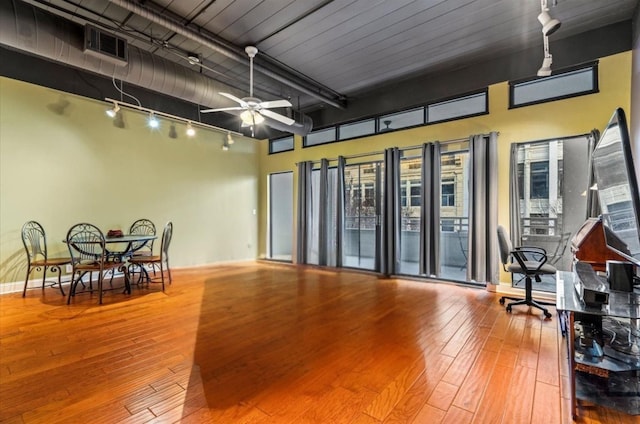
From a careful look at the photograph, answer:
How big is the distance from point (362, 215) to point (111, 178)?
4606 mm

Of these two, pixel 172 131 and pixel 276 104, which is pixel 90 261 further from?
pixel 276 104

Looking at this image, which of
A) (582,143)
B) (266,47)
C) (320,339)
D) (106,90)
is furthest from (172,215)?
(582,143)

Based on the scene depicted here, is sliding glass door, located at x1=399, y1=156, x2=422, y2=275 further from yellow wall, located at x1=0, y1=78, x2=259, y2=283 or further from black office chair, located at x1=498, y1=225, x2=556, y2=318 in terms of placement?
yellow wall, located at x1=0, y1=78, x2=259, y2=283

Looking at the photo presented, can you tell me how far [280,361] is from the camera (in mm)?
2287

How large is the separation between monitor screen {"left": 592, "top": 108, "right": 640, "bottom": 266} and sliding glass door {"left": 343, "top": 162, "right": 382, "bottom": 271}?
3.34 meters

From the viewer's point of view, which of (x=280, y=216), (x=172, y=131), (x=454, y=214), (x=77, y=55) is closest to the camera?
(x=77, y=55)

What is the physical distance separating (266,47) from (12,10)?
2.45 meters

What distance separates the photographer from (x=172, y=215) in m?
5.86

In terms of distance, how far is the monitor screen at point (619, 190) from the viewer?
190cm

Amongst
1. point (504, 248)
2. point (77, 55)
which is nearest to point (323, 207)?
A: point (504, 248)

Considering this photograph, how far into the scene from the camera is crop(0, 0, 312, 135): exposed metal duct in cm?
260

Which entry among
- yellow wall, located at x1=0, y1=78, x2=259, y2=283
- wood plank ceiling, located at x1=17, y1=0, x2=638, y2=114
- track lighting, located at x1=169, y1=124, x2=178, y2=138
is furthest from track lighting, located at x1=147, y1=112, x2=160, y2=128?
wood plank ceiling, located at x1=17, y1=0, x2=638, y2=114

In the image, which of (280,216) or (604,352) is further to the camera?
(280,216)

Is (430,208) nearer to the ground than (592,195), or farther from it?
nearer to the ground
